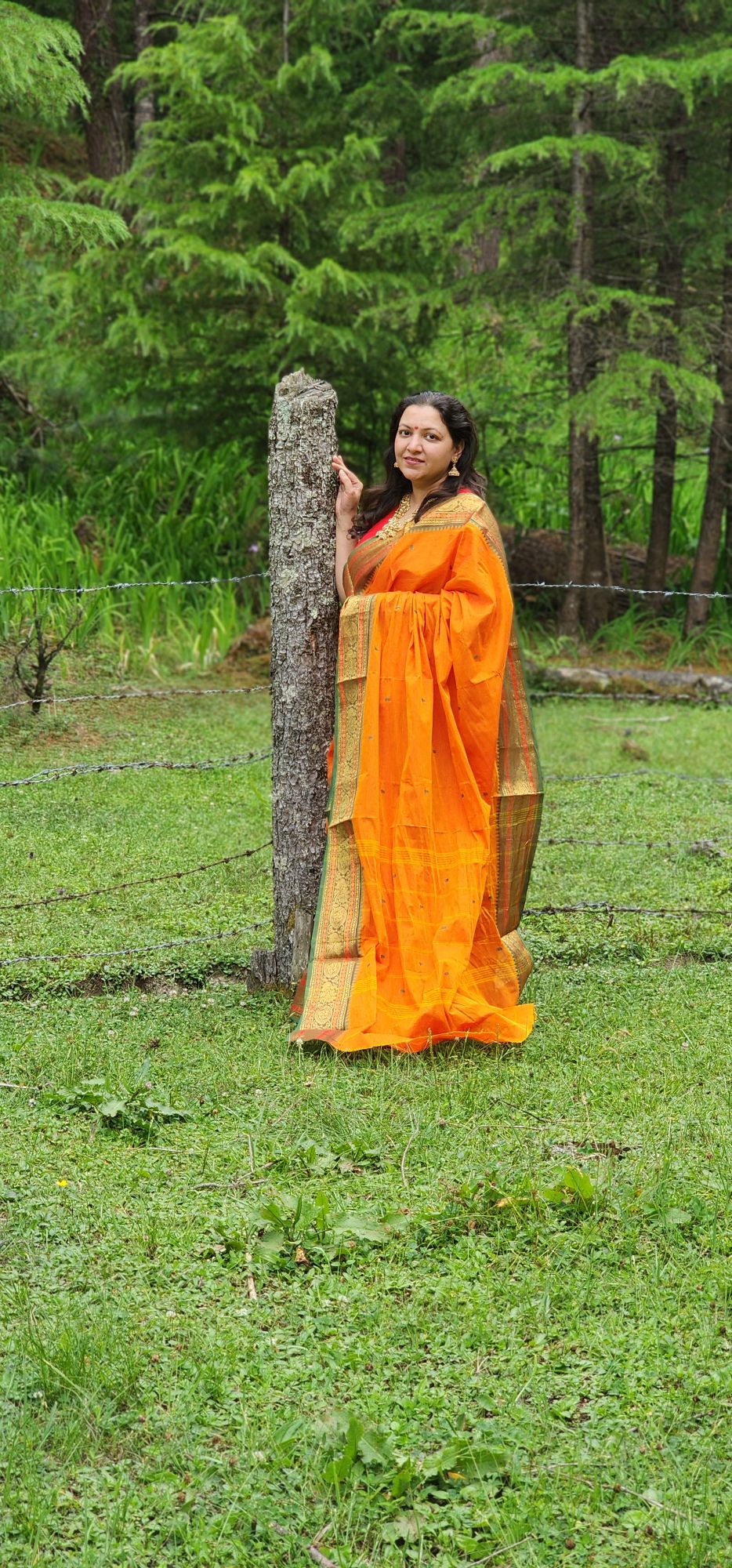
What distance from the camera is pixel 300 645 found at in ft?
14.2

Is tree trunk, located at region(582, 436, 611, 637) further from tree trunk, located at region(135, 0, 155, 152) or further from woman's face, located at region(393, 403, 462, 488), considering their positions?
woman's face, located at region(393, 403, 462, 488)

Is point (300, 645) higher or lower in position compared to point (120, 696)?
higher

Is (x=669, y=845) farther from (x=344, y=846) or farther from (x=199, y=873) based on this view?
(x=344, y=846)

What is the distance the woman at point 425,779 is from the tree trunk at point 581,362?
21.0ft

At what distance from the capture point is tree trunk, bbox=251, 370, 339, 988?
4242mm

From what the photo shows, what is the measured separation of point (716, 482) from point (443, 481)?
799 cm

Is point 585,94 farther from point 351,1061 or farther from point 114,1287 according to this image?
point 114,1287

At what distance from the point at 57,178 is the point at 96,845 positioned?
5.03 meters

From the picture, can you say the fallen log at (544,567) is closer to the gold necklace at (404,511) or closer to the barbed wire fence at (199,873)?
the barbed wire fence at (199,873)

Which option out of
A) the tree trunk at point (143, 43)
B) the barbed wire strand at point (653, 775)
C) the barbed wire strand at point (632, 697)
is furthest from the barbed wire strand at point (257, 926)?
the tree trunk at point (143, 43)

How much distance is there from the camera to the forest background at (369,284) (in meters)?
10.0

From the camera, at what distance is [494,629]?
13.3 feet

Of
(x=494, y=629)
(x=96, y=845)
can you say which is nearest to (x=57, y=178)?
(x=96, y=845)

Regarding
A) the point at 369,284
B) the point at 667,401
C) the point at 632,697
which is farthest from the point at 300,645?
the point at 667,401
